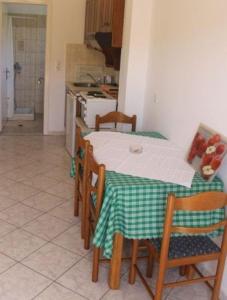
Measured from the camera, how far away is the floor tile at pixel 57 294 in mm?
2129

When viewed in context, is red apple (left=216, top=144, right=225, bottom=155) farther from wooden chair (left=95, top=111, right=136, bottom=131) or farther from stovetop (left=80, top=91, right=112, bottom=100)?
stovetop (left=80, top=91, right=112, bottom=100)

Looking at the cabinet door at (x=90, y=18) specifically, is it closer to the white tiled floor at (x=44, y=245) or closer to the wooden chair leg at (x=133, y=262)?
the white tiled floor at (x=44, y=245)

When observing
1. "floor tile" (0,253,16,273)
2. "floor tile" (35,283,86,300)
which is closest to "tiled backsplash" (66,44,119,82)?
"floor tile" (0,253,16,273)

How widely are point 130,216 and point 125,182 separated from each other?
192mm

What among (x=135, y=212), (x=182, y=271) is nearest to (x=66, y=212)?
(x=182, y=271)

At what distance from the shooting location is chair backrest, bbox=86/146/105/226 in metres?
2.05

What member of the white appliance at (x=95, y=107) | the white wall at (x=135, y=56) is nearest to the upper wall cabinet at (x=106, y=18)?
the white wall at (x=135, y=56)

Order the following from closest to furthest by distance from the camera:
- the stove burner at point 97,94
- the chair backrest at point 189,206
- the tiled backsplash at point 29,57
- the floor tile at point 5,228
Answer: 1. the chair backrest at point 189,206
2. the floor tile at point 5,228
3. the stove burner at point 97,94
4. the tiled backsplash at point 29,57

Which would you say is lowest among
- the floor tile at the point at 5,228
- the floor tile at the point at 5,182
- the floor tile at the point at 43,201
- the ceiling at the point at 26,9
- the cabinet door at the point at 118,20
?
the floor tile at the point at 5,228

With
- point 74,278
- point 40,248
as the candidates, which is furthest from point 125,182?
point 40,248

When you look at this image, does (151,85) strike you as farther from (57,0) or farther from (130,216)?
(57,0)

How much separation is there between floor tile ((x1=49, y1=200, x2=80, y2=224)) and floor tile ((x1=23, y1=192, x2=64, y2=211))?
0.22 ft

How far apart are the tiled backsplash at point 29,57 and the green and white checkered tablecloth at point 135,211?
5296 mm

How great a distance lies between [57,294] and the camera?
216cm
